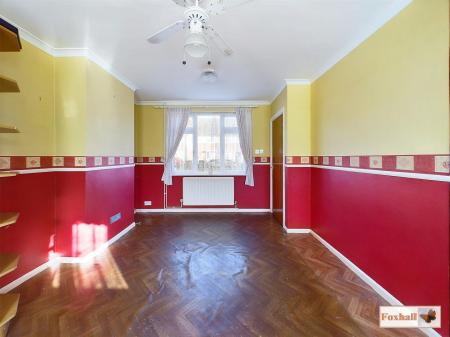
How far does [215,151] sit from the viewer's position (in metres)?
4.69

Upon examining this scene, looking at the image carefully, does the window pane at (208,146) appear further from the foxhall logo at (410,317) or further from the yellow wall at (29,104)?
the foxhall logo at (410,317)

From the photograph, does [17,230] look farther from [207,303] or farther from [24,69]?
[207,303]

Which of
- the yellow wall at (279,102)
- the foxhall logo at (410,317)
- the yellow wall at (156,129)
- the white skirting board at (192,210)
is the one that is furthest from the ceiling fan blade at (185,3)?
the white skirting board at (192,210)

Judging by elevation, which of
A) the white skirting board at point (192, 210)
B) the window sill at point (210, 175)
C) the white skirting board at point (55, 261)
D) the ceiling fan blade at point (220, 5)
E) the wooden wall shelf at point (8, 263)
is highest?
the ceiling fan blade at point (220, 5)

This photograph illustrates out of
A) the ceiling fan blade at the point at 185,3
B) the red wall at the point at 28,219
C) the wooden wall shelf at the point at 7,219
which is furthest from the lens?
the red wall at the point at 28,219

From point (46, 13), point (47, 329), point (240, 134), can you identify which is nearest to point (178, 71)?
point (46, 13)

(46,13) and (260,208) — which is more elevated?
(46,13)

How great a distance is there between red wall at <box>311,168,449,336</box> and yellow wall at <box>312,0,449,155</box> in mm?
303

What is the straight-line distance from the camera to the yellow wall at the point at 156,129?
4648 millimetres

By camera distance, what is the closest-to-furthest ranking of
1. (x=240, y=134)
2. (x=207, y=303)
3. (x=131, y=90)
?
(x=207, y=303) < (x=131, y=90) < (x=240, y=134)

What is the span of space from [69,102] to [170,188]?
257cm

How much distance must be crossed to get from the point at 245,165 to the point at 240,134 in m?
0.67

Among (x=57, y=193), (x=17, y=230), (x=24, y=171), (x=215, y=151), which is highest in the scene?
(x=215, y=151)

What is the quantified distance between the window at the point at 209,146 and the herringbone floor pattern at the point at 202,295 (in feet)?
6.66
